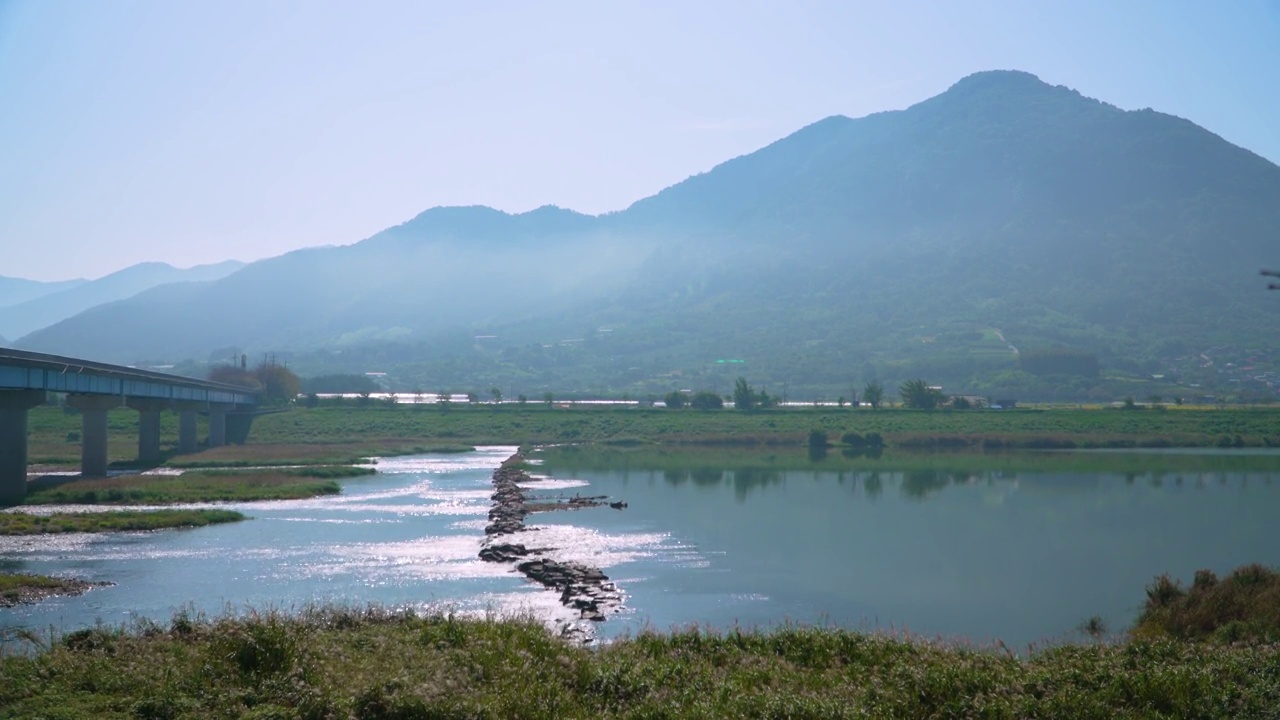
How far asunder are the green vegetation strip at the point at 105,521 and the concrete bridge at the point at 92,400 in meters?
4.50

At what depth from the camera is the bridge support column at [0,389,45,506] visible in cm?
3800

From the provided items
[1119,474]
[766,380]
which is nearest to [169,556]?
[1119,474]

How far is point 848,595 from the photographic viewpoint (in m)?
25.0

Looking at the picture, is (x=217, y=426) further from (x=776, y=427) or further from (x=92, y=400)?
(x=776, y=427)

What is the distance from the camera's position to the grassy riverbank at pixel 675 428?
242 ft

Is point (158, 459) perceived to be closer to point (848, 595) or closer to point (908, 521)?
point (908, 521)

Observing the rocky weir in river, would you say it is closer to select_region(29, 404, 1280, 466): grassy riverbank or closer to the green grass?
the green grass

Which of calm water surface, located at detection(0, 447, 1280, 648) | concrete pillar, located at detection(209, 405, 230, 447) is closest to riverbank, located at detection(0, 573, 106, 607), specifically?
calm water surface, located at detection(0, 447, 1280, 648)

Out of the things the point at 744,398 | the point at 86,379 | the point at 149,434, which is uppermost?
the point at 86,379

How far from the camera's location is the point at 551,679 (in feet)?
40.3

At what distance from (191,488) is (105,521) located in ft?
32.4

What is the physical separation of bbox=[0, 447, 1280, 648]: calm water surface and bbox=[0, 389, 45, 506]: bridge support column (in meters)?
7.73

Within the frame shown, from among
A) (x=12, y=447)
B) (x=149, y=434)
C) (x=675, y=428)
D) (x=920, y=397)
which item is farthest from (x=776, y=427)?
(x=12, y=447)

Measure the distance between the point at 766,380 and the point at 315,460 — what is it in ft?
353
